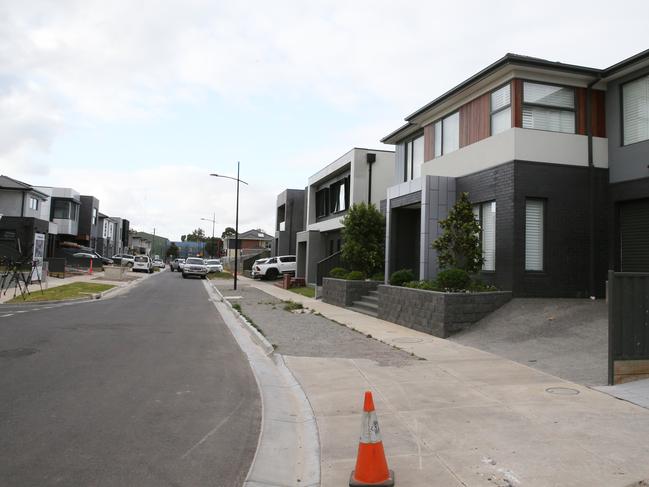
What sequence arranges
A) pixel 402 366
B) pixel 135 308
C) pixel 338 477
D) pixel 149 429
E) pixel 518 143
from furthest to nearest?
1. pixel 135 308
2. pixel 518 143
3. pixel 402 366
4. pixel 149 429
5. pixel 338 477

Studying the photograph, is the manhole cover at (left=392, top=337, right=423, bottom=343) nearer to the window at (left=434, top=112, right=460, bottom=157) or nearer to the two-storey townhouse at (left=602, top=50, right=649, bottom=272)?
the two-storey townhouse at (left=602, top=50, right=649, bottom=272)

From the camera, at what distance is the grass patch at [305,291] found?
2629cm

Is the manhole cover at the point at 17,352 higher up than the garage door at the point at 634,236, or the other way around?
the garage door at the point at 634,236

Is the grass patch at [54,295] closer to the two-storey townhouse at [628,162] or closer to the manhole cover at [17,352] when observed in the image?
the manhole cover at [17,352]

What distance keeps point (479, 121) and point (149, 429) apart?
42.2 ft

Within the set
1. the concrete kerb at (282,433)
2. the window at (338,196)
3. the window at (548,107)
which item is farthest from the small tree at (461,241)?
the window at (338,196)

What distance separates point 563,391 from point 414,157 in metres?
15.3

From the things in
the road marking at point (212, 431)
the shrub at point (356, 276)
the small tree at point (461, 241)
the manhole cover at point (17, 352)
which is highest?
the small tree at point (461, 241)

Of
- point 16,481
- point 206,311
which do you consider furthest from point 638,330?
point 206,311

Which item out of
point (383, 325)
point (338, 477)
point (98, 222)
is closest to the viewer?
point (338, 477)

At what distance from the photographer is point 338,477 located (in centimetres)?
420

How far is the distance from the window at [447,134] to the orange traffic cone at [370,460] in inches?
541

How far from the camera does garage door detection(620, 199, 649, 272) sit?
12.8m

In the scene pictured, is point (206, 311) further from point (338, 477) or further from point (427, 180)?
point (338, 477)
